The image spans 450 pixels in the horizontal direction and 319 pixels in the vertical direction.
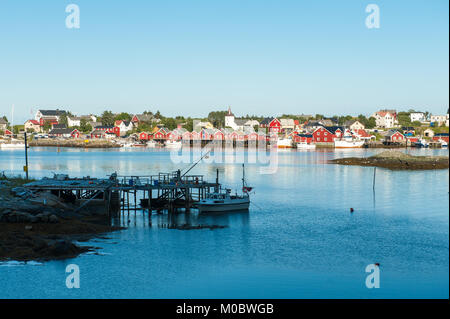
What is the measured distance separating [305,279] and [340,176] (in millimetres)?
56193

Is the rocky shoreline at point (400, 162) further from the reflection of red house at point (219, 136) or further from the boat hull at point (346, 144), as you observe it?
the reflection of red house at point (219, 136)

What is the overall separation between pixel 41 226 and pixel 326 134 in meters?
152

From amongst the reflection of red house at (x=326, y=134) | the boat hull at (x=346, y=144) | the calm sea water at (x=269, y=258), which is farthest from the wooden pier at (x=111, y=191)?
the reflection of red house at (x=326, y=134)

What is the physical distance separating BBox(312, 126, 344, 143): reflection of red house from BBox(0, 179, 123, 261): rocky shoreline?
469ft

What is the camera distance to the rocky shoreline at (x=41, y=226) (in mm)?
28641

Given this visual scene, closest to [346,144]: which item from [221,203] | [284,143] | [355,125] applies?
[284,143]

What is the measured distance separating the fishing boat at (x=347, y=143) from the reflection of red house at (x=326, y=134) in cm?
231

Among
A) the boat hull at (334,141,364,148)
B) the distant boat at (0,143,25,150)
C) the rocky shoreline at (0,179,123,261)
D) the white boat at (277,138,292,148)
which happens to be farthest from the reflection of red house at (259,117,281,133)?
the rocky shoreline at (0,179,123,261)

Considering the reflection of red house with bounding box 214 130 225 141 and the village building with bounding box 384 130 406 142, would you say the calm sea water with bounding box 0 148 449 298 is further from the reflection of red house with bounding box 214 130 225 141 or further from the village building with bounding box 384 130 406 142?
the reflection of red house with bounding box 214 130 225 141

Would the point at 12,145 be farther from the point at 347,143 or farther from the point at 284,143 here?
the point at 347,143

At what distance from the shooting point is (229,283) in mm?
26281

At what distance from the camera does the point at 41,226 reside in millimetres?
33469

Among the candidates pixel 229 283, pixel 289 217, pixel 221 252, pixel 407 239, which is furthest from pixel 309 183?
pixel 229 283
